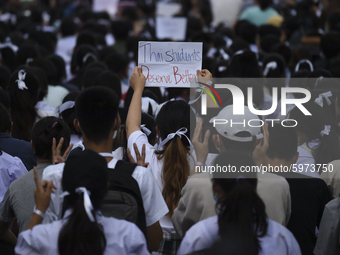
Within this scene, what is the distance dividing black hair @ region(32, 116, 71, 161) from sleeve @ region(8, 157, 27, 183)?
0.34 m

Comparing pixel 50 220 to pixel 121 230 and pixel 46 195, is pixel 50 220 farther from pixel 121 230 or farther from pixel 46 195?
pixel 121 230

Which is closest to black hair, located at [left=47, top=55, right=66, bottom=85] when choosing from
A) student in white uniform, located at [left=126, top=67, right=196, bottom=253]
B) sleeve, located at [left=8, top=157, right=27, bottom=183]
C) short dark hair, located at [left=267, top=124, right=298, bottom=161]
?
sleeve, located at [left=8, top=157, right=27, bottom=183]

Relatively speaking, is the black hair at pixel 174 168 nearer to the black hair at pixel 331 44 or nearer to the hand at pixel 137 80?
the hand at pixel 137 80

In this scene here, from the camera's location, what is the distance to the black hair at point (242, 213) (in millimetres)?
2195

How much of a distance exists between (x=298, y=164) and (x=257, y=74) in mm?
2190

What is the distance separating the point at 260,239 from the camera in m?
2.25

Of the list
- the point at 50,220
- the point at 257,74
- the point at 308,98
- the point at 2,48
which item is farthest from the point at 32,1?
the point at 50,220

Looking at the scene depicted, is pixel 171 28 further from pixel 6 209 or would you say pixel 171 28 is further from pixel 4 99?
pixel 6 209

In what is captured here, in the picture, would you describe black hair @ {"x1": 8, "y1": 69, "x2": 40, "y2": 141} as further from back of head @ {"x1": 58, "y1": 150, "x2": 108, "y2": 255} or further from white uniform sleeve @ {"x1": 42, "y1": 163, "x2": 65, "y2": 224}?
back of head @ {"x1": 58, "y1": 150, "x2": 108, "y2": 255}

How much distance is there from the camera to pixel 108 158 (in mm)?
2584

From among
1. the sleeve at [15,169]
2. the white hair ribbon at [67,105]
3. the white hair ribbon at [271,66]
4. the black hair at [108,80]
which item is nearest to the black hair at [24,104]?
the white hair ribbon at [67,105]

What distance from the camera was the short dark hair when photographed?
3.03 m

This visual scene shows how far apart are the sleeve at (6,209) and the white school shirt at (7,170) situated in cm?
43

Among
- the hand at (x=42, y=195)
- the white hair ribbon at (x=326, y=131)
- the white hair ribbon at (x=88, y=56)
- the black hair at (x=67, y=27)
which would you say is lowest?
the black hair at (x=67, y=27)
